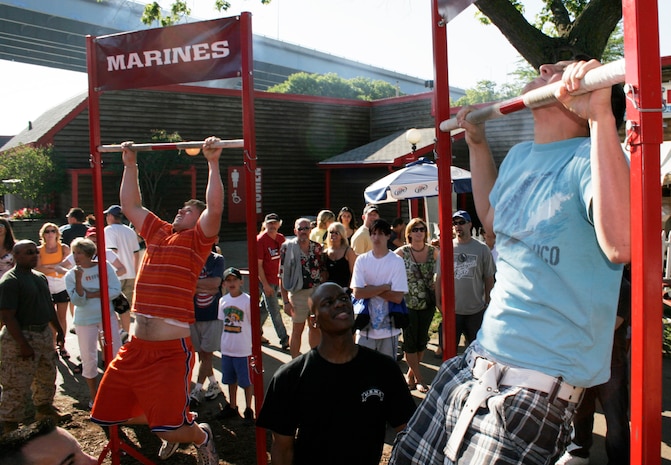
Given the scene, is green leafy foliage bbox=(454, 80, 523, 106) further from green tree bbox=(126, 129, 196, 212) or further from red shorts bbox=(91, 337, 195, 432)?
red shorts bbox=(91, 337, 195, 432)

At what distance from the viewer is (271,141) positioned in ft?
67.9

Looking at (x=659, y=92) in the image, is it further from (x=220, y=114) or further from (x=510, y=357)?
(x=220, y=114)

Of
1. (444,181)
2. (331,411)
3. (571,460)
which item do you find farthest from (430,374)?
(444,181)

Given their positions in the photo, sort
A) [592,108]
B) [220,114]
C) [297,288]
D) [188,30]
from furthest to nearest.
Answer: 1. [220,114]
2. [297,288]
3. [188,30]
4. [592,108]

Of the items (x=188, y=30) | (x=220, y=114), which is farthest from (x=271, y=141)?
(x=188, y=30)

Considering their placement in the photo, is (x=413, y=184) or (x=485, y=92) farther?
(x=485, y=92)

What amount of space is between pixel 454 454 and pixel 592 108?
109cm

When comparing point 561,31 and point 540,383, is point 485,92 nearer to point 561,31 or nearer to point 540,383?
point 561,31

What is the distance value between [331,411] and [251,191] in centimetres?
144

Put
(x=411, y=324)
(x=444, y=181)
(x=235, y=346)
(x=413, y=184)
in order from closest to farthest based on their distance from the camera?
(x=444, y=181)
(x=235, y=346)
(x=411, y=324)
(x=413, y=184)

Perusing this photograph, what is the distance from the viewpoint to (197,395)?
19.9 feet

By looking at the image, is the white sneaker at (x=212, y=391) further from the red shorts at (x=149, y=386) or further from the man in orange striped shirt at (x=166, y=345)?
the red shorts at (x=149, y=386)

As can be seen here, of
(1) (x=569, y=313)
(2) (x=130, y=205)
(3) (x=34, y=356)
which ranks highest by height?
(2) (x=130, y=205)

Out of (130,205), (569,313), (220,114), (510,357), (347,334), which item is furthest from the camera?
(220,114)
